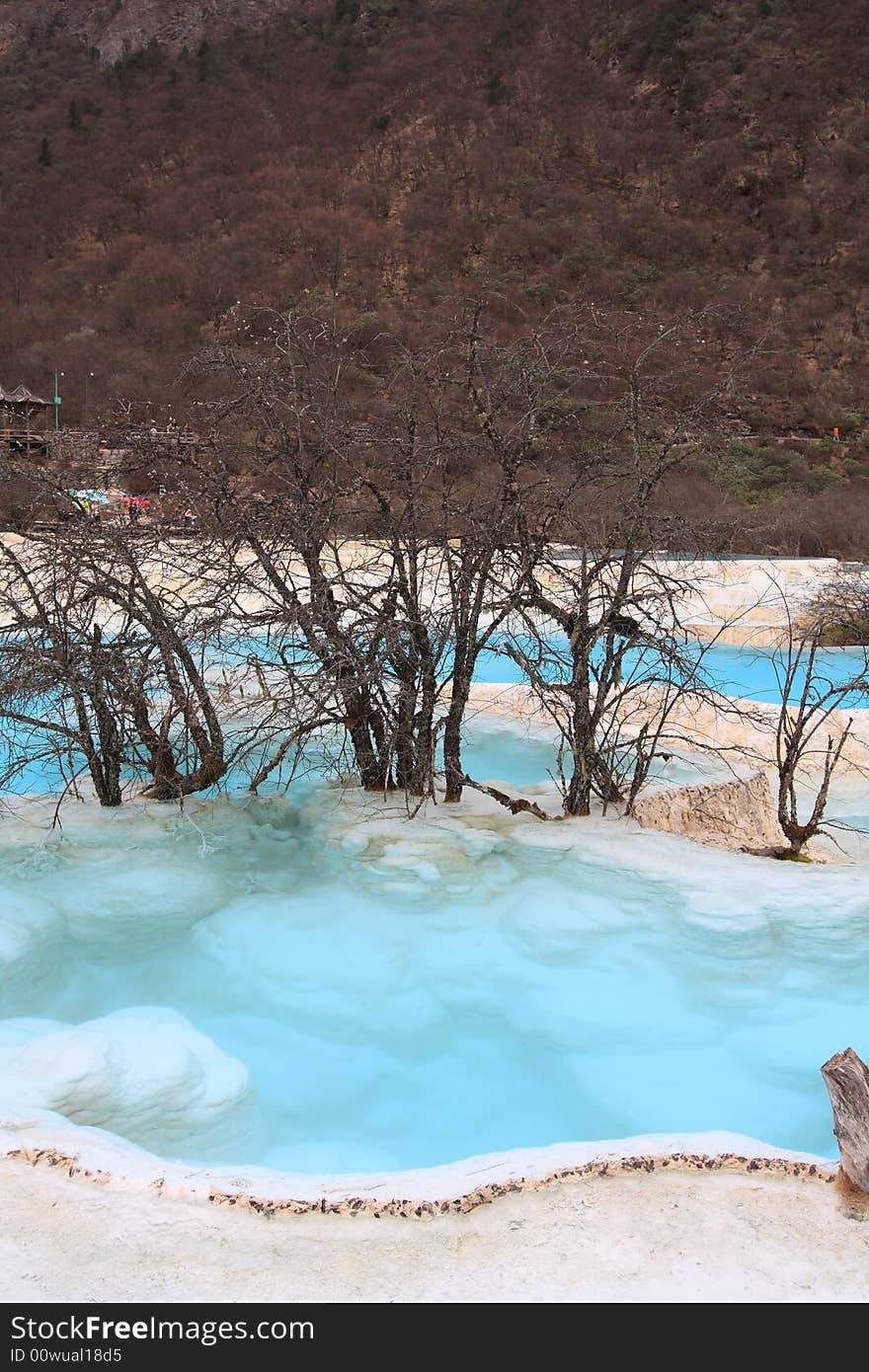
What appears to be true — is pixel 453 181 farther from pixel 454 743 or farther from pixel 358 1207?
pixel 358 1207

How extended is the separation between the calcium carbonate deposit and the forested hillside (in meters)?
23.6

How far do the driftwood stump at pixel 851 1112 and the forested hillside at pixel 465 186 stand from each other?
2573cm

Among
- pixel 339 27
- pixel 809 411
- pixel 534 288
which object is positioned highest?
pixel 339 27

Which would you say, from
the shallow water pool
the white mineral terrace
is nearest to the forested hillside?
the shallow water pool

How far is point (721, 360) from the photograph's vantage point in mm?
38406

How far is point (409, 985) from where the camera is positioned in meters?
4.87

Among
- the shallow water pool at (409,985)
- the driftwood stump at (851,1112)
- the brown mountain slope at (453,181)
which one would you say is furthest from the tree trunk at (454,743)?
the brown mountain slope at (453,181)

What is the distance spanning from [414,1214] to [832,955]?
2.58 m

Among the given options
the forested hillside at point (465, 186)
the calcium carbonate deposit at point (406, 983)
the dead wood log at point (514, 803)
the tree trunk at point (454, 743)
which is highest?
the forested hillside at point (465, 186)

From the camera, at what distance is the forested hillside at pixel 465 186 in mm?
39062

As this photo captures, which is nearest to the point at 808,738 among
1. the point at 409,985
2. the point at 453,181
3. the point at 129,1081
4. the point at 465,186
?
the point at 409,985

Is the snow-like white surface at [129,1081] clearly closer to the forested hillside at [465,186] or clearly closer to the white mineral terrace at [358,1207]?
the white mineral terrace at [358,1207]
